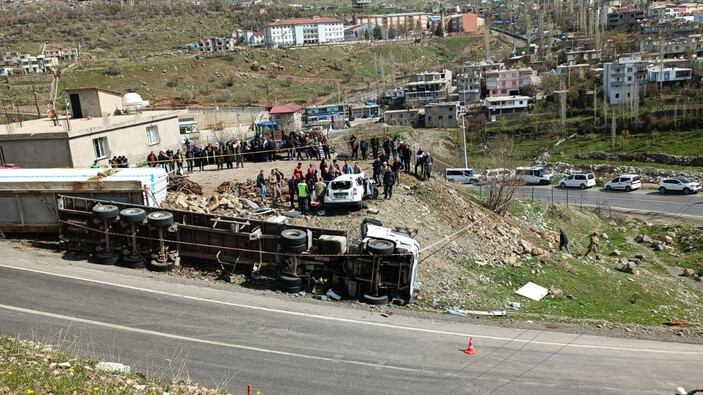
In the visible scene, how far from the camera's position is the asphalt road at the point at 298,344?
1202 cm

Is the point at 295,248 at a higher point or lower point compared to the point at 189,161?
lower

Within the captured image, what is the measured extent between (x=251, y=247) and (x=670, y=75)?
91790mm

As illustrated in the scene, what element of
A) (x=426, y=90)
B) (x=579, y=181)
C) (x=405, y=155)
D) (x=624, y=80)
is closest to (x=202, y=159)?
(x=405, y=155)

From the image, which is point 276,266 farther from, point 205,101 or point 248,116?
point 205,101

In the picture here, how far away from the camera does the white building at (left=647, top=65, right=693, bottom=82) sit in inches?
3494

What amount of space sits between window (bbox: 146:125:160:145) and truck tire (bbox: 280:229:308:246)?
58.8 ft

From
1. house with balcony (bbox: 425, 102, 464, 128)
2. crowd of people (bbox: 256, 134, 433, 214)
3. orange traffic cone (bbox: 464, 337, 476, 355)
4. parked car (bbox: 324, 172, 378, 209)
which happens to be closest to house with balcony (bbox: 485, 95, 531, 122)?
house with balcony (bbox: 425, 102, 464, 128)

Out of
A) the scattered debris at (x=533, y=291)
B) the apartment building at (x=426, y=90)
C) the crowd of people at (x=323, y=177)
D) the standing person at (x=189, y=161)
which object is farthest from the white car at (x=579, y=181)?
the apartment building at (x=426, y=90)

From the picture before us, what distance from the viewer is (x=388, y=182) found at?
23016 mm

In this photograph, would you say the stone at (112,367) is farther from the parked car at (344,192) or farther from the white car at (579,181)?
the white car at (579,181)

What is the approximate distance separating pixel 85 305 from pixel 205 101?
88.0 metres

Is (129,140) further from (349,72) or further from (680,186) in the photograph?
(349,72)

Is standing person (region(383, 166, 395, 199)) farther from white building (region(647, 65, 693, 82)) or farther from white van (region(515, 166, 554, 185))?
white building (region(647, 65, 693, 82))

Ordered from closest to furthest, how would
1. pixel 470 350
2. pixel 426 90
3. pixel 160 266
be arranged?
pixel 470 350, pixel 160 266, pixel 426 90
